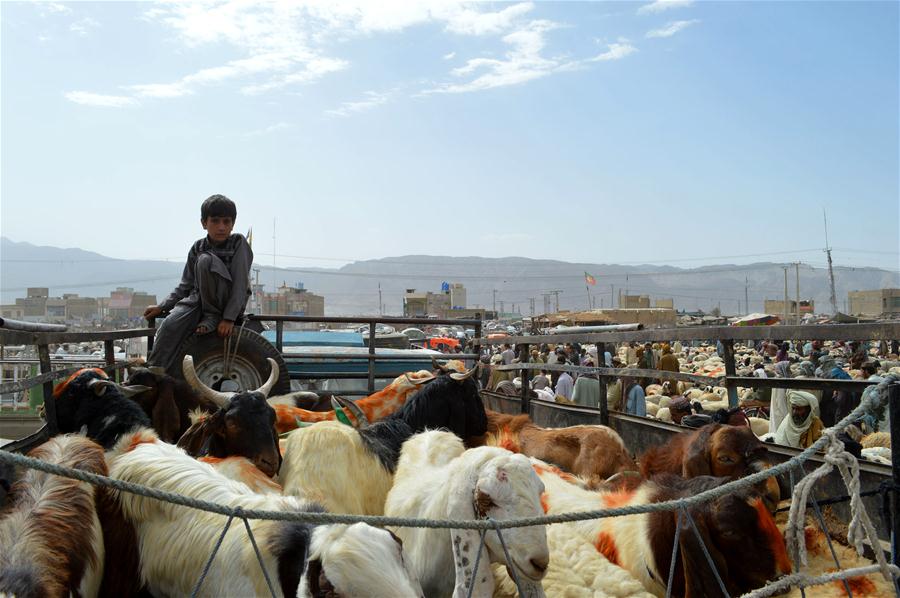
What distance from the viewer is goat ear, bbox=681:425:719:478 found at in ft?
13.7

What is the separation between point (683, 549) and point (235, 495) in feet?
6.57

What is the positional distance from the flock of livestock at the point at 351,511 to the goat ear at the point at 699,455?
12 mm

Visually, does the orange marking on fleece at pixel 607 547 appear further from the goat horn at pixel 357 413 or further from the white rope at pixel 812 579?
the goat horn at pixel 357 413

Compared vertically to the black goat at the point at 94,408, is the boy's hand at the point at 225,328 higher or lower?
higher

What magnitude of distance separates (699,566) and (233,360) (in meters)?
4.85

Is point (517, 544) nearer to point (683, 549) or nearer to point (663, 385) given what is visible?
point (683, 549)

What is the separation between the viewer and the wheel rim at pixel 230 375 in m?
6.63

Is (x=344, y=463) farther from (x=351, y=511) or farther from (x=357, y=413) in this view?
(x=357, y=413)

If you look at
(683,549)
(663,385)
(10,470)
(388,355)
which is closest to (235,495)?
(10,470)

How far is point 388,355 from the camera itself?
334 inches

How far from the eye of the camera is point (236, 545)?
2973 mm

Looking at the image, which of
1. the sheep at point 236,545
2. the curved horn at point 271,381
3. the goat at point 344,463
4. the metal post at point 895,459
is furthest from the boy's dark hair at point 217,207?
the metal post at point 895,459

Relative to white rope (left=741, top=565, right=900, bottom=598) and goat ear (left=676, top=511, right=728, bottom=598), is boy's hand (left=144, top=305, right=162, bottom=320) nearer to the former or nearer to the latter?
goat ear (left=676, top=511, right=728, bottom=598)

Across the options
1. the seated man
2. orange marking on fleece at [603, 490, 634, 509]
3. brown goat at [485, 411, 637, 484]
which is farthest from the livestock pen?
the seated man
